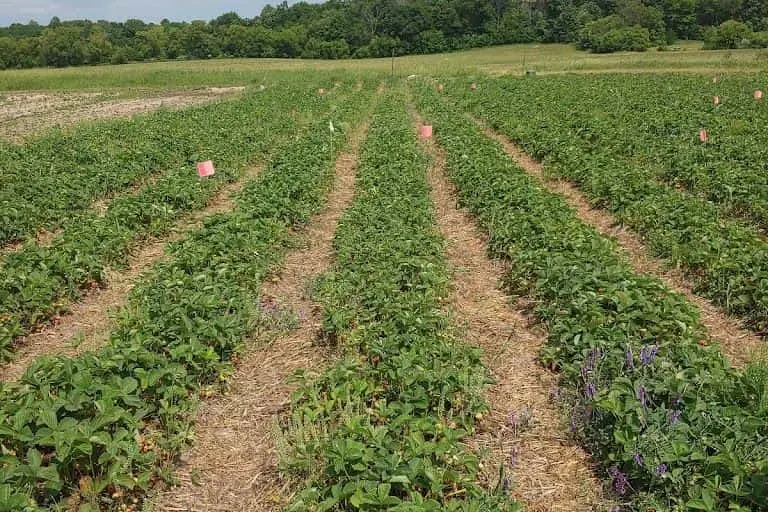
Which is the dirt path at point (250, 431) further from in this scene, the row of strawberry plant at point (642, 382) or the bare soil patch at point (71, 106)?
the bare soil patch at point (71, 106)

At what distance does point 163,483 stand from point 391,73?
3861 cm

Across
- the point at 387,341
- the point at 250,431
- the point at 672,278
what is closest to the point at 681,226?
the point at 672,278

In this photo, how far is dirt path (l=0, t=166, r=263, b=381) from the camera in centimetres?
520

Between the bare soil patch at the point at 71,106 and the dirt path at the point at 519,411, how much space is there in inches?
701

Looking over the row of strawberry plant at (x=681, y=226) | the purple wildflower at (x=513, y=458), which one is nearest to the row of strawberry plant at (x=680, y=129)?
the row of strawberry plant at (x=681, y=226)

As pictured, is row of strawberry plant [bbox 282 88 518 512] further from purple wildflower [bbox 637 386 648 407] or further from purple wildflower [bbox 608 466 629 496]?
purple wildflower [bbox 637 386 648 407]

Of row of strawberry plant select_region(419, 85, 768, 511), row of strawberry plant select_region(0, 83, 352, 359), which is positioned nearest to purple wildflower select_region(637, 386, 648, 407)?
row of strawberry plant select_region(419, 85, 768, 511)

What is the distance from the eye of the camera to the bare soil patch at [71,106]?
21.9 m

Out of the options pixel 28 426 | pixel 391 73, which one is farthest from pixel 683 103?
pixel 391 73

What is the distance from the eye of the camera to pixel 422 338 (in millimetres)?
4211

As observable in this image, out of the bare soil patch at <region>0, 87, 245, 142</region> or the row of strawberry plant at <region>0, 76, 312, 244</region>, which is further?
the bare soil patch at <region>0, 87, 245, 142</region>

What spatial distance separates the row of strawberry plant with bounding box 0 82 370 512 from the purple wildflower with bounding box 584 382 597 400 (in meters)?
2.69

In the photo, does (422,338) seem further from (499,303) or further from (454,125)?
(454,125)

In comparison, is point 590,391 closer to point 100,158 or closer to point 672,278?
point 672,278
